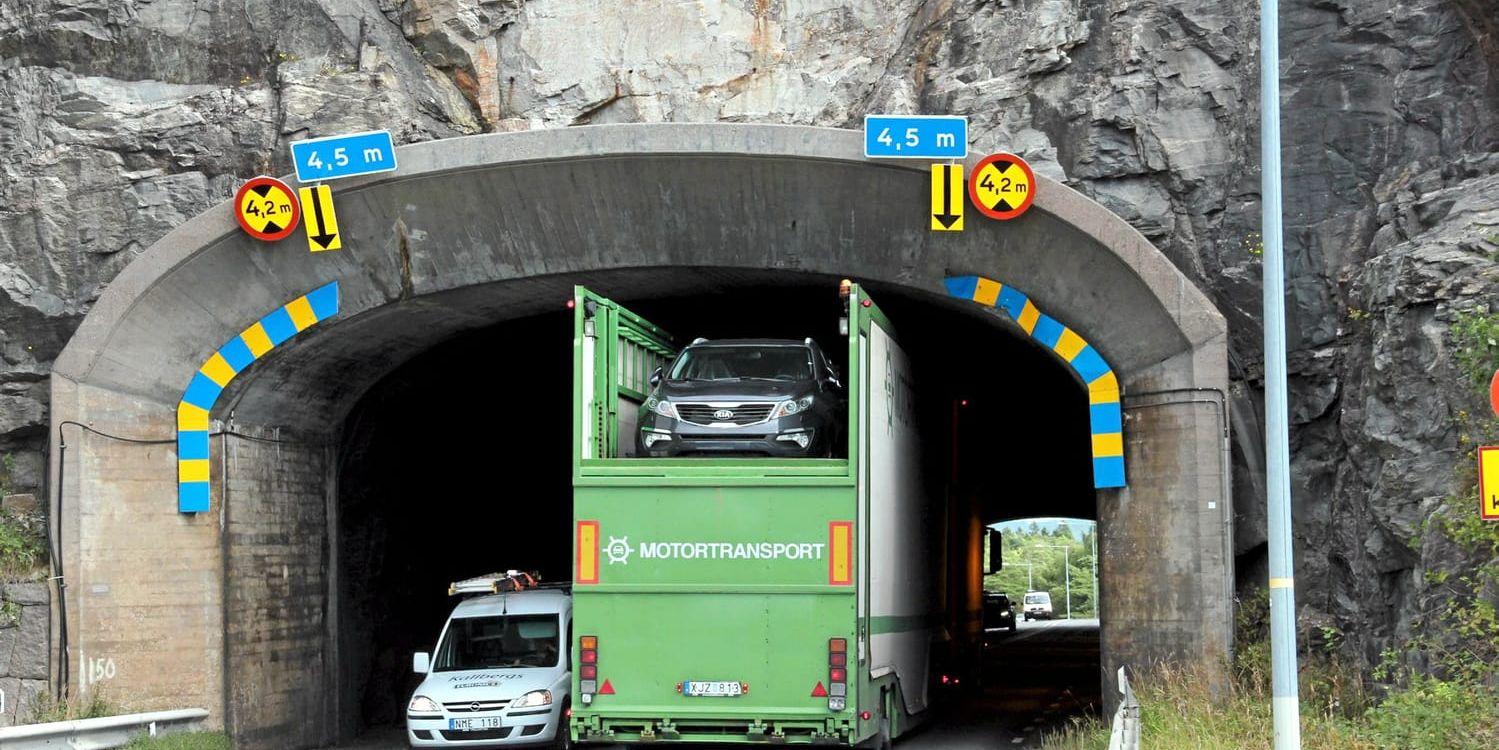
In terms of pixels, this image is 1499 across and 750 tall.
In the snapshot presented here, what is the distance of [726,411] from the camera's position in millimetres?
16078

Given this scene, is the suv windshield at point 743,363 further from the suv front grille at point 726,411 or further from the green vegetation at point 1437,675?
the green vegetation at point 1437,675

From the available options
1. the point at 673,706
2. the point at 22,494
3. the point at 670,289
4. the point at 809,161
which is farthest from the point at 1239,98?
the point at 22,494

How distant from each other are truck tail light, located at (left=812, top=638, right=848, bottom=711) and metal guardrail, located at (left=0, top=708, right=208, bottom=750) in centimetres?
Result: 705

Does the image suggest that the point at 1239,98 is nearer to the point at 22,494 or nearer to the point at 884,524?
the point at 884,524

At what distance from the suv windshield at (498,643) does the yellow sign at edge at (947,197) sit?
6332 mm

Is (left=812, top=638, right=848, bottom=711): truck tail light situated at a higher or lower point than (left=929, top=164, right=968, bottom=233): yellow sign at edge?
lower

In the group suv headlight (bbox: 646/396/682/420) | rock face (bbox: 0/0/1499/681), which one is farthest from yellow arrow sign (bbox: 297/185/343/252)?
suv headlight (bbox: 646/396/682/420)

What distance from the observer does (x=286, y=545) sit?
66.0 feet

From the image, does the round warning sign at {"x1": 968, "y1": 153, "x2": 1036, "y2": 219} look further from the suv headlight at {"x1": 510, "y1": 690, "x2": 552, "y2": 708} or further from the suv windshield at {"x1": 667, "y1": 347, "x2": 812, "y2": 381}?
the suv headlight at {"x1": 510, "y1": 690, "x2": 552, "y2": 708}

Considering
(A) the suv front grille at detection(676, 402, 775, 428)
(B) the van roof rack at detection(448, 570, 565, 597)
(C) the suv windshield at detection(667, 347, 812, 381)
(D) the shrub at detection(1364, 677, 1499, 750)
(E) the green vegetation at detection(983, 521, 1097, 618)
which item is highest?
(C) the suv windshield at detection(667, 347, 812, 381)

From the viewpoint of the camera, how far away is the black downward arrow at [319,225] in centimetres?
1803

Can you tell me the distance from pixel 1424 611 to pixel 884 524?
194 inches

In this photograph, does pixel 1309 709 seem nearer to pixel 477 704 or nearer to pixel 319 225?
pixel 477 704

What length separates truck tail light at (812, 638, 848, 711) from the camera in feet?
45.4
